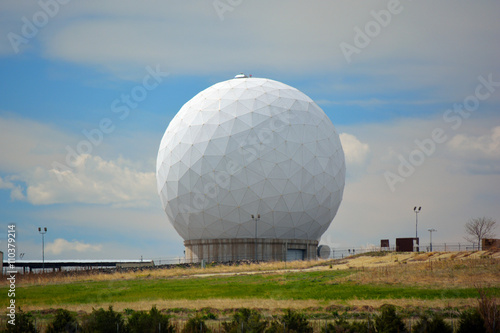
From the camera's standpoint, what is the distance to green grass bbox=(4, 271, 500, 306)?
115ft

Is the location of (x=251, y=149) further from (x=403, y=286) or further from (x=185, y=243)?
(x=403, y=286)

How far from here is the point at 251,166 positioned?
6294 centimetres

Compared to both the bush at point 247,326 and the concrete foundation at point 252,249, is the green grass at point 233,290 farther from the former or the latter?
the concrete foundation at point 252,249

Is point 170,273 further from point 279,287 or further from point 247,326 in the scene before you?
point 247,326

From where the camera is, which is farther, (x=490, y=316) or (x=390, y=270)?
(x=390, y=270)

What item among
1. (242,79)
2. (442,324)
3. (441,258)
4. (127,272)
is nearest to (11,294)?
(127,272)

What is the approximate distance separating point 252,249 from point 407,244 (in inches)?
636

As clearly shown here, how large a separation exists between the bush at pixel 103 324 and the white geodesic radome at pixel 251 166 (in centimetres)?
3923

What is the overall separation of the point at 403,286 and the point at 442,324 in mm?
15880

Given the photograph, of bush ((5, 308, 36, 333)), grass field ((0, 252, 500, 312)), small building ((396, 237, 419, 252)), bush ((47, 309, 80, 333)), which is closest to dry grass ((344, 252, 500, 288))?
grass field ((0, 252, 500, 312))

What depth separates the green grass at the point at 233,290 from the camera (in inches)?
1377

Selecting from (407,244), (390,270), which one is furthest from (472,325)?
(407,244)

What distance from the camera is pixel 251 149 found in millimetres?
63156

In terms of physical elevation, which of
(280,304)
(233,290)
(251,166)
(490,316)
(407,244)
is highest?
(251,166)
